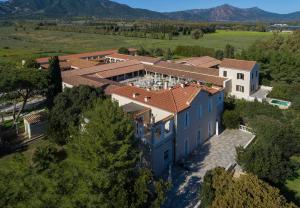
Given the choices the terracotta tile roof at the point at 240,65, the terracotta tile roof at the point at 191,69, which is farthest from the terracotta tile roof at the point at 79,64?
the terracotta tile roof at the point at 240,65

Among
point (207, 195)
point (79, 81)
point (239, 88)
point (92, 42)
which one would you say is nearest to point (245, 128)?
point (239, 88)

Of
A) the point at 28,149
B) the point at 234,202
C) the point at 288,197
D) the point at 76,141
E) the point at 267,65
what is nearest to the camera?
the point at 234,202

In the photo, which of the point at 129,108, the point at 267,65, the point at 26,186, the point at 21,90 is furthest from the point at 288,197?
the point at 267,65

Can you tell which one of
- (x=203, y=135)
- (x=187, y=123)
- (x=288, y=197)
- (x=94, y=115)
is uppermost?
(x=94, y=115)

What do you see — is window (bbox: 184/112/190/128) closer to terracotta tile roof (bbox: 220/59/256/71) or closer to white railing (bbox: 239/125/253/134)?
white railing (bbox: 239/125/253/134)

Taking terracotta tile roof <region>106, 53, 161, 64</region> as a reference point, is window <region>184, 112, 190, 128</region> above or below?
below

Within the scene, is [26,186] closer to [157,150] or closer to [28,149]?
[157,150]

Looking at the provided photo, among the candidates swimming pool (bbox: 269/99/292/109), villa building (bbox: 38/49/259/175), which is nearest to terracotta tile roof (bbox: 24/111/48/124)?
villa building (bbox: 38/49/259/175)
